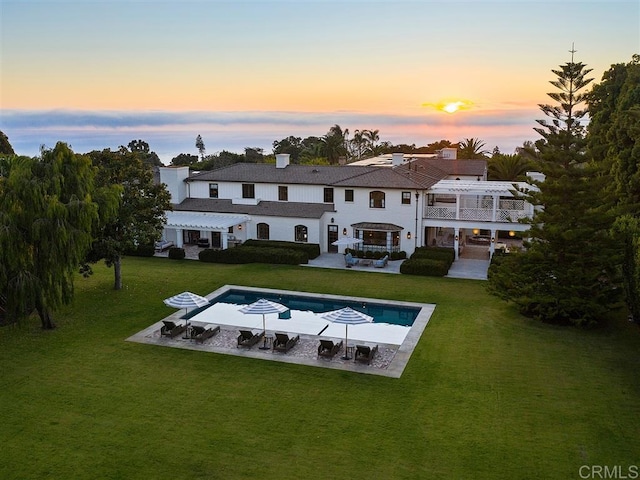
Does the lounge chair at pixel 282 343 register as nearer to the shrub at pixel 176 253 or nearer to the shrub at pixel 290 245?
the shrub at pixel 290 245

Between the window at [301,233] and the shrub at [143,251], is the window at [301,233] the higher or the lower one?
the higher one

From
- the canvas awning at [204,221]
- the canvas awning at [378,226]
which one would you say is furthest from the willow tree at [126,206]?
the canvas awning at [378,226]

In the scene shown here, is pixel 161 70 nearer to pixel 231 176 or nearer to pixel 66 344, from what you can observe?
pixel 231 176

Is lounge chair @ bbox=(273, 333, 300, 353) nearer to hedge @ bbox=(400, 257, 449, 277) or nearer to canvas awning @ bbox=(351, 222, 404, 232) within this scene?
hedge @ bbox=(400, 257, 449, 277)

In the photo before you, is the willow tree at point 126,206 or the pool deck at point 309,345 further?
the willow tree at point 126,206

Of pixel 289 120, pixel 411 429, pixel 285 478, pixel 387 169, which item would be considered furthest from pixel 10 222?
pixel 289 120

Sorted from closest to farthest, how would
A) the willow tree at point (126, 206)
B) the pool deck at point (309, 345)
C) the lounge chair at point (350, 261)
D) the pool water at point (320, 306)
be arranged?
the pool deck at point (309, 345) → the pool water at point (320, 306) → the willow tree at point (126, 206) → the lounge chair at point (350, 261)
